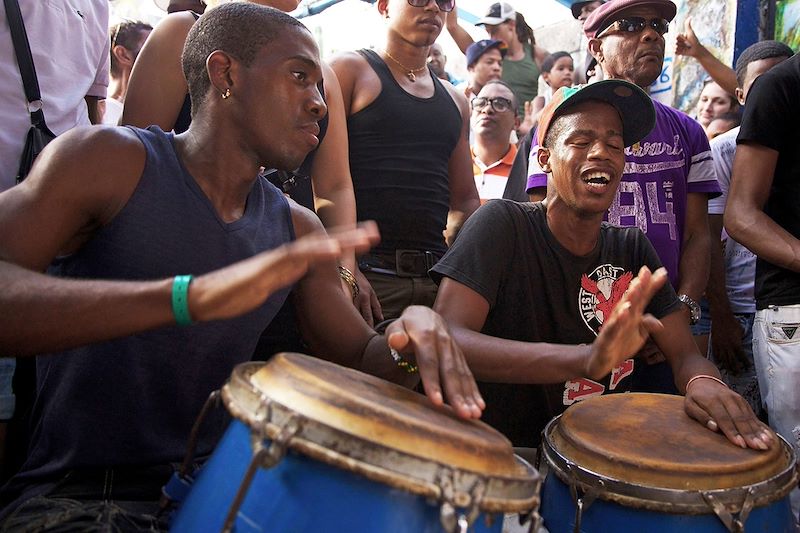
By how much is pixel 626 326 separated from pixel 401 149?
1736 millimetres

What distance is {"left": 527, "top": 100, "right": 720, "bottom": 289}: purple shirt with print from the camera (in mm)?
3352

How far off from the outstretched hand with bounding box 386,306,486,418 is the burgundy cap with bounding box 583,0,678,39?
234 cm

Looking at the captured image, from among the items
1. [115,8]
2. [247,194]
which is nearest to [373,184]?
[247,194]

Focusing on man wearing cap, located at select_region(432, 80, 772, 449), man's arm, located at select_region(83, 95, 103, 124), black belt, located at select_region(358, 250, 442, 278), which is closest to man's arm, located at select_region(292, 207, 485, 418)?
man wearing cap, located at select_region(432, 80, 772, 449)

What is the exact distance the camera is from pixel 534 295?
8.91ft

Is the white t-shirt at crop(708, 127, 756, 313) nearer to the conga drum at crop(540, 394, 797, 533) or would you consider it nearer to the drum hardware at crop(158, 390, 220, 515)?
the conga drum at crop(540, 394, 797, 533)

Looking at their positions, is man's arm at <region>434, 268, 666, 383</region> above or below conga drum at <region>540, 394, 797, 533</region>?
above

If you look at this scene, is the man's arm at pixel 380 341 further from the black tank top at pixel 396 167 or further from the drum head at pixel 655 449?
the black tank top at pixel 396 167

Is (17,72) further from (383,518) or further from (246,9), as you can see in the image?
(383,518)

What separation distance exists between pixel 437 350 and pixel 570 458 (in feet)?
1.77

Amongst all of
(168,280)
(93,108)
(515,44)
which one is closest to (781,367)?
(168,280)

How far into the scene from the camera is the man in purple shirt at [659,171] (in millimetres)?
3359

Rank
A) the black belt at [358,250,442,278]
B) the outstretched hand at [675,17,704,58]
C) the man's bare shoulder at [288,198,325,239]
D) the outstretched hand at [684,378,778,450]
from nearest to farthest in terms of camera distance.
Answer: the outstretched hand at [684,378,778,450] < the man's bare shoulder at [288,198,325,239] < the black belt at [358,250,442,278] < the outstretched hand at [675,17,704,58]

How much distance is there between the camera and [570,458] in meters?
2.02
